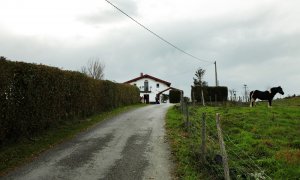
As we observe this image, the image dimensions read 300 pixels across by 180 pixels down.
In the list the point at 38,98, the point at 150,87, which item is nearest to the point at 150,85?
the point at 150,87

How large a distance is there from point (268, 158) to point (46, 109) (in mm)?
10953

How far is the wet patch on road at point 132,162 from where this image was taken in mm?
11909

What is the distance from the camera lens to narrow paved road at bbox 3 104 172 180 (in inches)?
477

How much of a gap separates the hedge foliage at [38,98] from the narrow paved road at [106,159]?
1.79 m

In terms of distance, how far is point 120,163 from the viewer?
13445mm

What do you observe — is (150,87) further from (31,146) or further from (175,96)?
(31,146)

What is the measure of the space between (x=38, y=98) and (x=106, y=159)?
19.4ft

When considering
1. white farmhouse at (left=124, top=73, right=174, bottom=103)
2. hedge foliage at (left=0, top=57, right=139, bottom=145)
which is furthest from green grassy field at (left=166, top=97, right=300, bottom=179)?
white farmhouse at (left=124, top=73, right=174, bottom=103)

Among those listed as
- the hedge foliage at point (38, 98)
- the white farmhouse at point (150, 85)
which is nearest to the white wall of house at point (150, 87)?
the white farmhouse at point (150, 85)

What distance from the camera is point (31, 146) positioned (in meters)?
16.3

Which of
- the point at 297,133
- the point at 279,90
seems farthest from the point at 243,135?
the point at 279,90

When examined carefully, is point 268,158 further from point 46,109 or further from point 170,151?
point 46,109

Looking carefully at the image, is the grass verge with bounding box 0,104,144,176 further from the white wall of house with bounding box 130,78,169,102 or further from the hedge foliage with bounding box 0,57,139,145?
the white wall of house with bounding box 130,78,169,102

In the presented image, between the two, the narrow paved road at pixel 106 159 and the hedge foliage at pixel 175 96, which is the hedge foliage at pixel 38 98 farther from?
the hedge foliage at pixel 175 96
